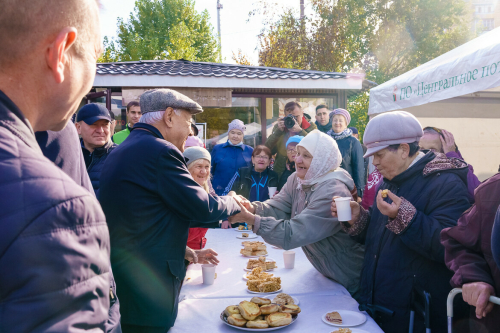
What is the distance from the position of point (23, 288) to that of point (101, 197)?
A: 155cm

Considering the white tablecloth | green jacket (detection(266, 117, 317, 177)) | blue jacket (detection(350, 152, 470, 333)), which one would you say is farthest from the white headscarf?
green jacket (detection(266, 117, 317, 177))

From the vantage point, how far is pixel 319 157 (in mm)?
2816

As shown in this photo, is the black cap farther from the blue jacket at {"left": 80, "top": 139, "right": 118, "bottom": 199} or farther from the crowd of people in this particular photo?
the blue jacket at {"left": 80, "top": 139, "right": 118, "bottom": 199}

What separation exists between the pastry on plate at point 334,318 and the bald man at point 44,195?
4.98 feet

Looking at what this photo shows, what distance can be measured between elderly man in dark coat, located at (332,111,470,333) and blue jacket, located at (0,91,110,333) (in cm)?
185

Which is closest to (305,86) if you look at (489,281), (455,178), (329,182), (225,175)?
(225,175)

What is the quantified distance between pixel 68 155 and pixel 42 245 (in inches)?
24.6

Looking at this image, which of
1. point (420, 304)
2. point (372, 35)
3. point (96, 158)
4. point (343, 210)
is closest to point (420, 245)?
point (420, 304)

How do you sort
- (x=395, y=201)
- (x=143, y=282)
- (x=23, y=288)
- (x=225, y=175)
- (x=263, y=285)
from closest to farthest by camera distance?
(x=23, y=288) < (x=143, y=282) < (x=395, y=201) < (x=263, y=285) < (x=225, y=175)

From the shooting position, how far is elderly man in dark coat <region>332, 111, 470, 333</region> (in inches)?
83.0

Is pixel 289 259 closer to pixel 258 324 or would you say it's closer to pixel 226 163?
pixel 258 324

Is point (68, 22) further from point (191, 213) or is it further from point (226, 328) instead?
point (226, 328)

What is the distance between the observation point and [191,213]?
2.03m

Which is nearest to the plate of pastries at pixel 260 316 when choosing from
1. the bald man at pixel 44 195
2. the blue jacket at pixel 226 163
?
the bald man at pixel 44 195
